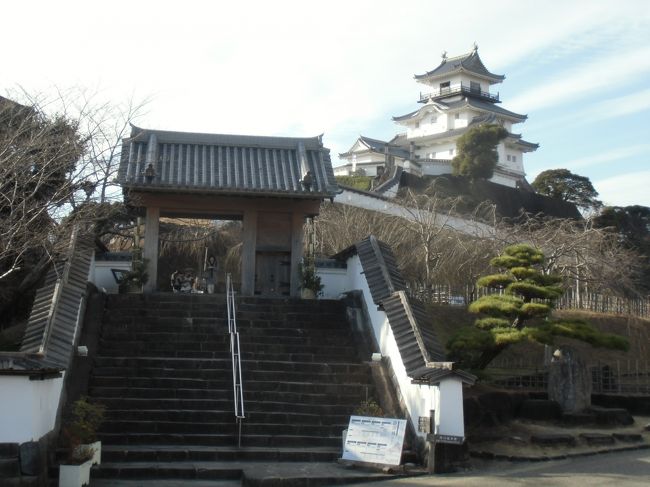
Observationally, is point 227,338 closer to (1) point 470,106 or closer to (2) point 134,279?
(2) point 134,279

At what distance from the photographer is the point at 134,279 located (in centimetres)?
1559

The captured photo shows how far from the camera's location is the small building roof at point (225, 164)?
1623cm


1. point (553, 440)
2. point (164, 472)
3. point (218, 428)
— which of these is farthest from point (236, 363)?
point (553, 440)

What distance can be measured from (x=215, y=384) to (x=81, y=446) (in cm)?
318

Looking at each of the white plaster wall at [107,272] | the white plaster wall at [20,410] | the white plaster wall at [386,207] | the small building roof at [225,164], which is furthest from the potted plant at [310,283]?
the white plaster wall at [386,207]

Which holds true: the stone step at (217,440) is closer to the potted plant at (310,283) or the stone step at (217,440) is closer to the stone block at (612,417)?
the stone block at (612,417)

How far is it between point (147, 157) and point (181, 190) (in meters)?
1.23

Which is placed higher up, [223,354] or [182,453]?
[223,354]

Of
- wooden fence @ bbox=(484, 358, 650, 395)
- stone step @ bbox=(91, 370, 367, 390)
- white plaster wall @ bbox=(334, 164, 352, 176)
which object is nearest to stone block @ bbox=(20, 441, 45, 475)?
stone step @ bbox=(91, 370, 367, 390)

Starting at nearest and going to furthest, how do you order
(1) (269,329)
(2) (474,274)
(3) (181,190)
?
(1) (269,329)
(3) (181,190)
(2) (474,274)

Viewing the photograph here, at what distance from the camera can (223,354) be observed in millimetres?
12742

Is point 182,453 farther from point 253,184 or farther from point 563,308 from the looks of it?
point 563,308

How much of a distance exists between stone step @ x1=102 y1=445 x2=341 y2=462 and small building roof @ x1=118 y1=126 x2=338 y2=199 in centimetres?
695

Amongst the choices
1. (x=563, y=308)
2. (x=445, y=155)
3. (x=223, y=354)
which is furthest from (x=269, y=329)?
(x=445, y=155)
